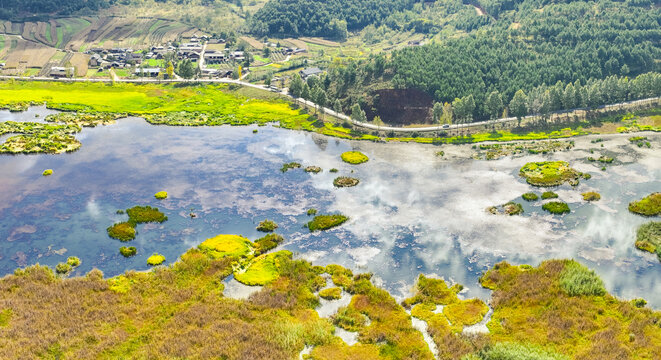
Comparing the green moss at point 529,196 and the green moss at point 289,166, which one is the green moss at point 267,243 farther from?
the green moss at point 529,196

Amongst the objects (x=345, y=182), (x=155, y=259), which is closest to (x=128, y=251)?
(x=155, y=259)

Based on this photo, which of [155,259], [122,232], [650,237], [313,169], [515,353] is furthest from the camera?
[313,169]

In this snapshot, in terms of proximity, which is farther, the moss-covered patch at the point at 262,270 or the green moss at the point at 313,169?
the green moss at the point at 313,169

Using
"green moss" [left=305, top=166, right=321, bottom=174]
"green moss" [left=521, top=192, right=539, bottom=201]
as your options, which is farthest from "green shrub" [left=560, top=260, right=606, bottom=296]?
"green moss" [left=305, top=166, right=321, bottom=174]

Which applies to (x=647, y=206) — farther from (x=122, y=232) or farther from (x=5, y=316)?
(x=5, y=316)

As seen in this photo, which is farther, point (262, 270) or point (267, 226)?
point (267, 226)

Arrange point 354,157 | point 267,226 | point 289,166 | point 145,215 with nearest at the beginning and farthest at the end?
1. point 267,226
2. point 145,215
3. point 289,166
4. point 354,157

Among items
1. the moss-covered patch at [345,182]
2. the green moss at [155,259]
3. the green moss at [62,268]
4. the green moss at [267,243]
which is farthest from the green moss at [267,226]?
the green moss at [62,268]
